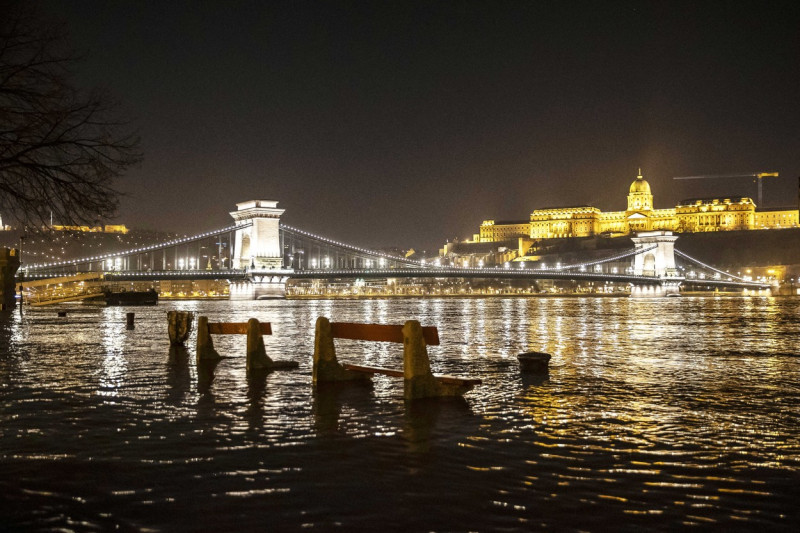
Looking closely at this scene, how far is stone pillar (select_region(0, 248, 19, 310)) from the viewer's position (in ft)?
115

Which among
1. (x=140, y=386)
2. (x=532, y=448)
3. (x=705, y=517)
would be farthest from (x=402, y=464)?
(x=140, y=386)

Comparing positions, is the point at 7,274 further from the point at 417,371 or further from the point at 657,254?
the point at 657,254

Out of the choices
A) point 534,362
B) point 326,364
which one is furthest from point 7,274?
point 534,362

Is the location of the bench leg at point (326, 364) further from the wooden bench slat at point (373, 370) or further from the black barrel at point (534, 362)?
the black barrel at point (534, 362)

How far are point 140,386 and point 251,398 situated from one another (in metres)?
2.14

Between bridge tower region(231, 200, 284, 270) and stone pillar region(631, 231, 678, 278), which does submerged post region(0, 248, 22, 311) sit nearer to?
bridge tower region(231, 200, 284, 270)

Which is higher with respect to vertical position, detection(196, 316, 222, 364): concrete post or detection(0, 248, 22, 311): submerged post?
detection(0, 248, 22, 311): submerged post

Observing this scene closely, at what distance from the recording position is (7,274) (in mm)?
37375

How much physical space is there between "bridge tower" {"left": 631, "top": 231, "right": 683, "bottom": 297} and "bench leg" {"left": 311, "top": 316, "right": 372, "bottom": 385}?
334ft

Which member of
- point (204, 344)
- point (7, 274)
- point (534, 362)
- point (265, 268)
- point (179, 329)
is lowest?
point (534, 362)

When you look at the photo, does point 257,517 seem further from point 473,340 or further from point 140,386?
point 473,340

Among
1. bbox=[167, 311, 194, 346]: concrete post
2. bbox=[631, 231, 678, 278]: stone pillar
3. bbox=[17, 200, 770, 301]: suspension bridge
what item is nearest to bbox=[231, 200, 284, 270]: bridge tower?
bbox=[17, 200, 770, 301]: suspension bridge

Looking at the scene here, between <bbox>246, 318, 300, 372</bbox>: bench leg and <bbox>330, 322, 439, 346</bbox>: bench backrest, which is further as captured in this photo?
<bbox>246, 318, 300, 372</bbox>: bench leg

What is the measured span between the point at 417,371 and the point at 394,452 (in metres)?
2.88
